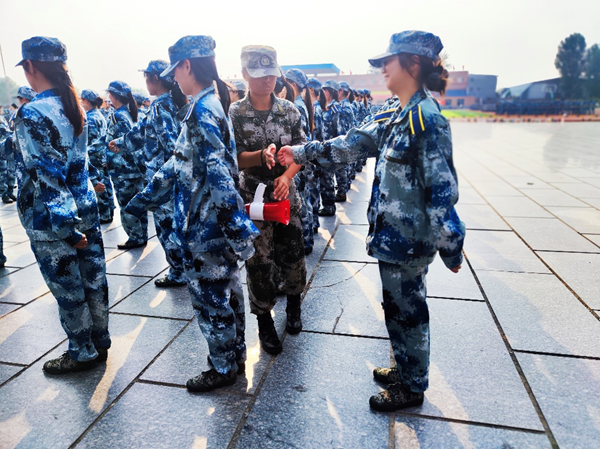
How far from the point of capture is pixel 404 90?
78.7 inches

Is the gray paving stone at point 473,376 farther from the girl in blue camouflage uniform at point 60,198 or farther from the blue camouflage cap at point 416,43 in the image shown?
the girl in blue camouflage uniform at point 60,198

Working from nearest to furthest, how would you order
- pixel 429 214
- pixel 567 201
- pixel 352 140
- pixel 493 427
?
pixel 429 214 → pixel 493 427 → pixel 352 140 → pixel 567 201

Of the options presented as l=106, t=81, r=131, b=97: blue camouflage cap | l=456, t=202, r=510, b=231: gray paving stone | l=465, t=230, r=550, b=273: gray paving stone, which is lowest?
l=465, t=230, r=550, b=273: gray paving stone

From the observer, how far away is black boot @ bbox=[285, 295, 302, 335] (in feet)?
10.00

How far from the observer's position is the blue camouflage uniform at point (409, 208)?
72.6 inches

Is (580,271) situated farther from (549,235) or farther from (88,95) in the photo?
(88,95)

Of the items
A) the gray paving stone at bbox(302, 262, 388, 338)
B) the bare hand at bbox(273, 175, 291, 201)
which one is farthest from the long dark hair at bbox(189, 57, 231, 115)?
the gray paving stone at bbox(302, 262, 388, 338)

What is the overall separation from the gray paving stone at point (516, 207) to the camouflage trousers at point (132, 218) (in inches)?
207

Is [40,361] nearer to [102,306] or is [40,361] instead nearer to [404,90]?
[102,306]

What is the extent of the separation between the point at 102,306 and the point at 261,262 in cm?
114

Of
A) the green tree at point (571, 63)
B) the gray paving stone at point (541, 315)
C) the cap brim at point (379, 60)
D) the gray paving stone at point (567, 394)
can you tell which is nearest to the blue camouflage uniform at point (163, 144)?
the cap brim at point (379, 60)

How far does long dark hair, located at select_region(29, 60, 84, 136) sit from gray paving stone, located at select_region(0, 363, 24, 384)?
65.4 inches

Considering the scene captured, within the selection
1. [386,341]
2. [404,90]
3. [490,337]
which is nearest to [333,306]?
[386,341]

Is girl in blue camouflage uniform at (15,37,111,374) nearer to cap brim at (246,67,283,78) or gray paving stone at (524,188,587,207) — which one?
cap brim at (246,67,283,78)
